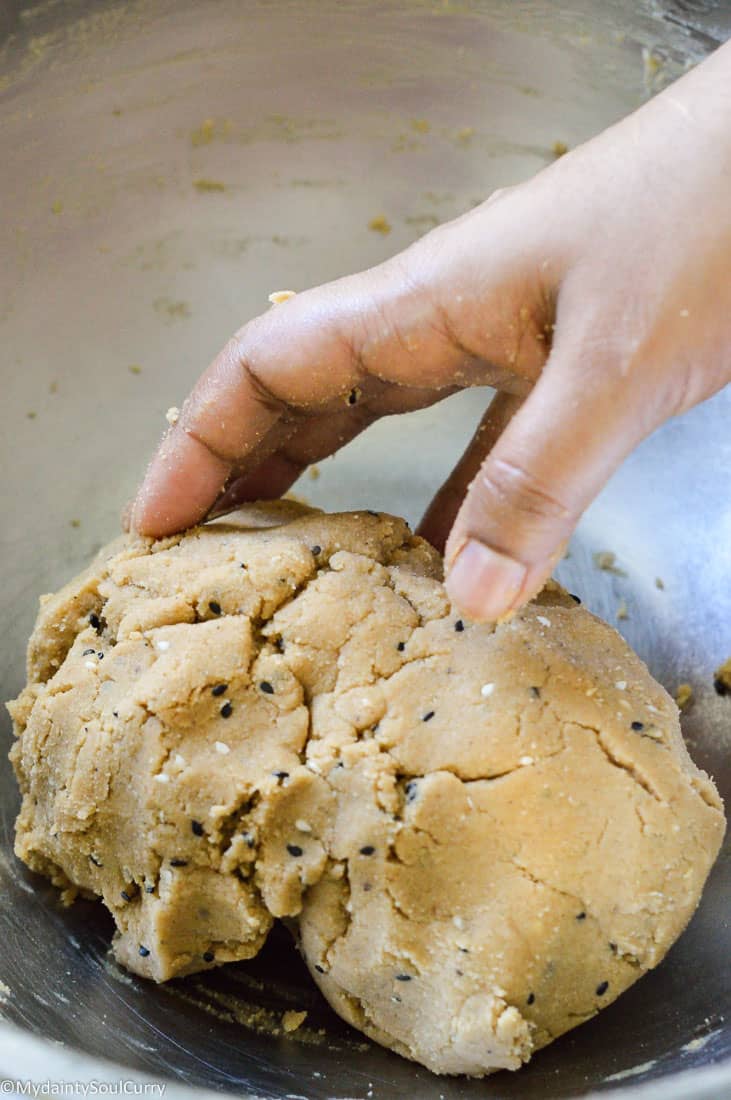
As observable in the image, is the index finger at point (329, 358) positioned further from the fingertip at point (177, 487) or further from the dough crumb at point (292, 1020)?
the dough crumb at point (292, 1020)

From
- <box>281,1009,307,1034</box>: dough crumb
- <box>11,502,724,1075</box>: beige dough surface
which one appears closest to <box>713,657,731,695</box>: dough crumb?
<box>11,502,724,1075</box>: beige dough surface

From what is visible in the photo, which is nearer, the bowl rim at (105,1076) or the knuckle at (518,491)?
the bowl rim at (105,1076)

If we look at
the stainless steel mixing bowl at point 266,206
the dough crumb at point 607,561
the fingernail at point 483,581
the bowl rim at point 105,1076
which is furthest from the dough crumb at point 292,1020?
the dough crumb at point 607,561

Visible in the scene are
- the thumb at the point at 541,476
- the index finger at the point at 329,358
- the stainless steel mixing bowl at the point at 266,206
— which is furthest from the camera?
the stainless steel mixing bowl at the point at 266,206

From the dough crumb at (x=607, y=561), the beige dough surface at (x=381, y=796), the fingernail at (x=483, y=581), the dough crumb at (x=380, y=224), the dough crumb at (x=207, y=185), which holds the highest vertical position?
the dough crumb at (x=207, y=185)

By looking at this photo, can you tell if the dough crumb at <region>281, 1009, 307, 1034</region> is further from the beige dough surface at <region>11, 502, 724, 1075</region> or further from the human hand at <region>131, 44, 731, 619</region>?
the human hand at <region>131, 44, 731, 619</region>

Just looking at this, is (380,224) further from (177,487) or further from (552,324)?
(552,324)
